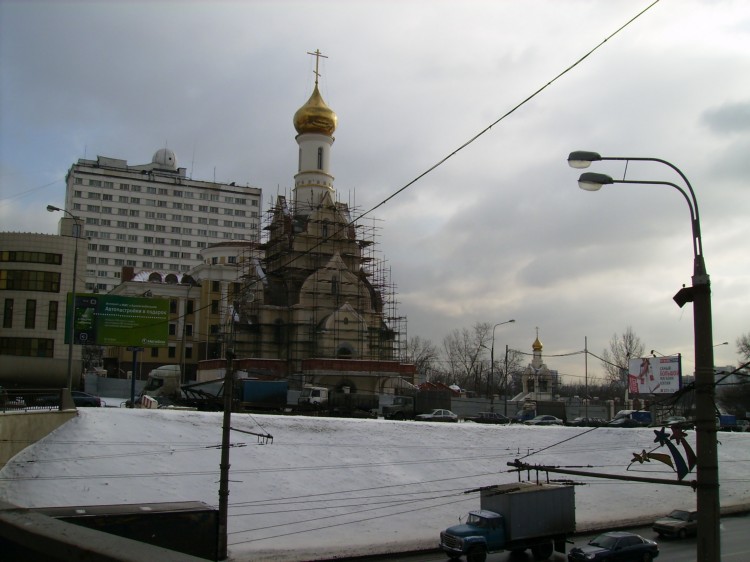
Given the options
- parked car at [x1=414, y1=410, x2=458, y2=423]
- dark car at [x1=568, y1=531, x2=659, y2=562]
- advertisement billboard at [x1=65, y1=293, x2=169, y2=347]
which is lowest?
dark car at [x1=568, y1=531, x2=659, y2=562]

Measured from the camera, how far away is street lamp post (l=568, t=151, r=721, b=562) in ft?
24.6

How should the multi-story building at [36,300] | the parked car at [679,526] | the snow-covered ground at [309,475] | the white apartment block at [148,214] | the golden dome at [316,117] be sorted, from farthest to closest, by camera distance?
the white apartment block at [148,214] < the golden dome at [316,117] < the multi-story building at [36,300] < the parked car at [679,526] < the snow-covered ground at [309,475]

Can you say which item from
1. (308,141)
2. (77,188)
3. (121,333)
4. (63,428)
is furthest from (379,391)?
(77,188)

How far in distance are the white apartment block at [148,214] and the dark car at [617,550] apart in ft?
345

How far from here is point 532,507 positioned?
20.5 m

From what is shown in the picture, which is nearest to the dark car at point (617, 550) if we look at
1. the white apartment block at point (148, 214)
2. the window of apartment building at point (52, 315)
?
the window of apartment building at point (52, 315)

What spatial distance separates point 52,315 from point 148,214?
70603mm

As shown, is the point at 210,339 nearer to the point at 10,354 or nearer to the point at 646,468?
the point at 10,354

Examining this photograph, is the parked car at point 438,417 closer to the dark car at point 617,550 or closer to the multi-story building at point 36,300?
the dark car at point 617,550

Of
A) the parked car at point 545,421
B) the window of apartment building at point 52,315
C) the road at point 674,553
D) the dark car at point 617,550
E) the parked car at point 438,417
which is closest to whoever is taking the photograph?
the dark car at point 617,550

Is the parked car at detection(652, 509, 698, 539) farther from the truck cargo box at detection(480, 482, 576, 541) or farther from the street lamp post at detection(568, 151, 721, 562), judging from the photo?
the street lamp post at detection(568, 151, 721, 562)

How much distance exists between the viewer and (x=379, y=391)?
182 feet

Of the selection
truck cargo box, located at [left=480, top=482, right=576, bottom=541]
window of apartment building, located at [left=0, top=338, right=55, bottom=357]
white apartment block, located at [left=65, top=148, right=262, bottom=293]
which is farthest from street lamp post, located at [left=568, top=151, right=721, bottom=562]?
white apartment block, located at [left=65, top=148, right=262, bottom=293]

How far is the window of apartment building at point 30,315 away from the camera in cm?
5194
